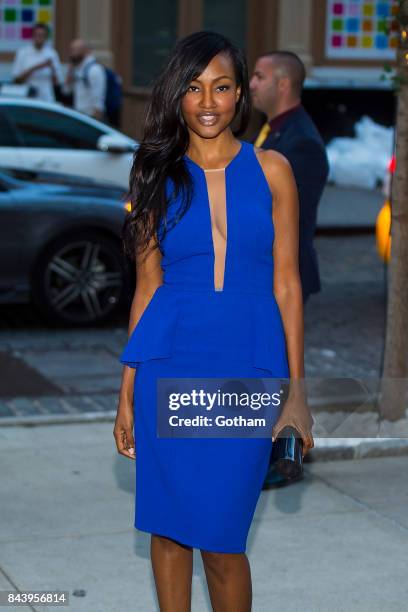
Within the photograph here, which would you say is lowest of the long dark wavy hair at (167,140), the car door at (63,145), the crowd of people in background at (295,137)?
the car door at (63,145)

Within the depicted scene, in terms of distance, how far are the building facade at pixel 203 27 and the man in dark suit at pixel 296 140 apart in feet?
37.6

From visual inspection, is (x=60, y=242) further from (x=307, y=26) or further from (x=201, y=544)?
(x=307, y=26)

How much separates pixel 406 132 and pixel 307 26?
12.9 m

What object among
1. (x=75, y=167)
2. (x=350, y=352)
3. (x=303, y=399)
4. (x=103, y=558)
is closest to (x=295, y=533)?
(x=103, y=558)

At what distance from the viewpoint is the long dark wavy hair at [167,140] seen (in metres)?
3.84

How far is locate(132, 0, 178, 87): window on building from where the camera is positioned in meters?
19.1

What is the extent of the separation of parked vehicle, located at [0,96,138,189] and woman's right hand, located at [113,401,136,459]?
8437mm

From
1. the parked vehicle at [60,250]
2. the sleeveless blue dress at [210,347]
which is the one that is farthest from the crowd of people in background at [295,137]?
the parked vehicle at [60,250]

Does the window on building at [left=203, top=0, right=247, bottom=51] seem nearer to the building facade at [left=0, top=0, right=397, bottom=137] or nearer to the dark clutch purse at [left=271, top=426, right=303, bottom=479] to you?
the building facade at [left=0, top=0, right=397, bottom=137]

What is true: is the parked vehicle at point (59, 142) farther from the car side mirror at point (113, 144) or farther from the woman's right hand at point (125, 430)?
the woman's right hand at point (125, 430)

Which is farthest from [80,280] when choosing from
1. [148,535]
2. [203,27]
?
[203,27]

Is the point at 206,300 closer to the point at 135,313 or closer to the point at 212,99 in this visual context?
the point at 135,313

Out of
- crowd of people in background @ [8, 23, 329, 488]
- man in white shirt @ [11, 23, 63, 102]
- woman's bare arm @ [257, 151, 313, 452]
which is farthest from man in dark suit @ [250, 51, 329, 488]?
man in white shirt @ [11, 23, 63, 102]

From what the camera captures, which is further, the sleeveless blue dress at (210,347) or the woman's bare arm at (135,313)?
the woman's bare arm at (135,313)
